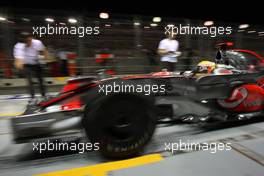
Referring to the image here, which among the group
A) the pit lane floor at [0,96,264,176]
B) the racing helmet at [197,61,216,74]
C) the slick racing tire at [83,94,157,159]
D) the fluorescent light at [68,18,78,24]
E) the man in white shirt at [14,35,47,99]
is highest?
the fluorescent light at [68,18,78,24]

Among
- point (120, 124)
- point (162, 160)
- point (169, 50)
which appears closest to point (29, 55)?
point (169, 50)

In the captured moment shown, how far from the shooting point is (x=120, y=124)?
7.13 ft

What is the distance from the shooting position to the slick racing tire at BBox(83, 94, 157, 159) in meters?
2.08

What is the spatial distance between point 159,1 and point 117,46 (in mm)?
6244

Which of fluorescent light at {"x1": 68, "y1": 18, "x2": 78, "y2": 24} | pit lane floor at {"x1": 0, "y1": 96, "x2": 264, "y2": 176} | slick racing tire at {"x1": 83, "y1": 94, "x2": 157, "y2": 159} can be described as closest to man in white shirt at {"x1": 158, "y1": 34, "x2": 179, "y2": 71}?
pit lane floor at {"x1": 0, "y1": 96, "x2": 264, "y2": 176}

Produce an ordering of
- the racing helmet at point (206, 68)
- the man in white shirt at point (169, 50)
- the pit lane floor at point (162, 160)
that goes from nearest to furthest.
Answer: the pit lane floor at point (162, 160), the racing helmet at point (206, 68), the man in white shirt at point (169, 50)

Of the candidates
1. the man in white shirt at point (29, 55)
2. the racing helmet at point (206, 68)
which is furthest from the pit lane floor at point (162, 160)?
the man in white shirt at point (29, 55)

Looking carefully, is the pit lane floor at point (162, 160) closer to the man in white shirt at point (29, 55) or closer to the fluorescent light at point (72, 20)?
the man in white shirt at point (29, 55)

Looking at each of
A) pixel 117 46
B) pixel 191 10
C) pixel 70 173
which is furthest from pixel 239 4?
pixel 117 46

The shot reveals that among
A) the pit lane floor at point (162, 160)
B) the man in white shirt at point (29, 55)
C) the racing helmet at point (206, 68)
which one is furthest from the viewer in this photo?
the man in white shirt at point (29, 55)

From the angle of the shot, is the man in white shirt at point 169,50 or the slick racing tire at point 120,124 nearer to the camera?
the slick racing tire at point 120,124

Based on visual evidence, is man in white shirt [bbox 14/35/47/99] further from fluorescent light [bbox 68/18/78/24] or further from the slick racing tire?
fluorescent light [bbox 68/18/78/24]

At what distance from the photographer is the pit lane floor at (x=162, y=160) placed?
2.01m

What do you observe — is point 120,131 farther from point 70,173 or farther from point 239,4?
point 239,4
